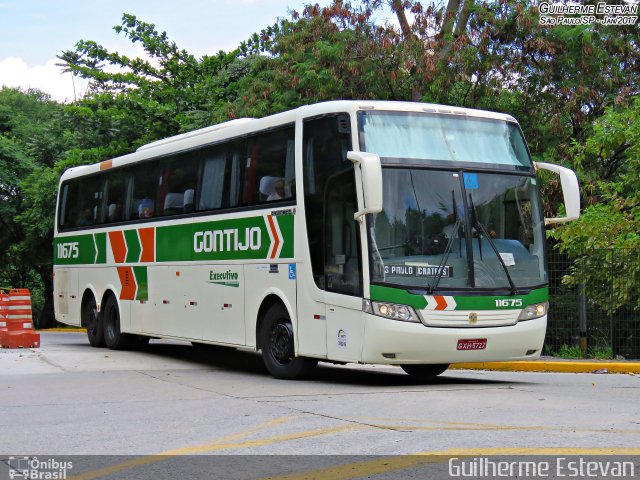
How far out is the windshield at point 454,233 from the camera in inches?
480

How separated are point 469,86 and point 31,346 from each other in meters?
12.0

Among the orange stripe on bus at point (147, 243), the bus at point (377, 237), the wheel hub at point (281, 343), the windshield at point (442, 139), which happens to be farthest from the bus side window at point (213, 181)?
the windshield at point (442, 139)

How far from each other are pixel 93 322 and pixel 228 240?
22.5ft

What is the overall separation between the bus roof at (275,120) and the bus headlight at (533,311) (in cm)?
261

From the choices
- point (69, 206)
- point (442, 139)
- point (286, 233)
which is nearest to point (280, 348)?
point (286, 233)

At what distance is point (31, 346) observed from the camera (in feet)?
66.0

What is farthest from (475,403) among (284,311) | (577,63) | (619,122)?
(577,63)

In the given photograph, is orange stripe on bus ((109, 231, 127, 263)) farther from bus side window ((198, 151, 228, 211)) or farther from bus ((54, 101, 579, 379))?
bus ((54, 101, 579, 379))

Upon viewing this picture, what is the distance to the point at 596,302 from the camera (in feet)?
63.5

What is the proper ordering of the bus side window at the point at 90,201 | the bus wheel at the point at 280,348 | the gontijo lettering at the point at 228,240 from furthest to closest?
the bus side window at the point at 90,201 → the gontijo lettering at the point at 228,240 → the bus wheel at the point at 280,348

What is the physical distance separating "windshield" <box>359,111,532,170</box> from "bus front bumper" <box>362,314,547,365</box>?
2.10 metres

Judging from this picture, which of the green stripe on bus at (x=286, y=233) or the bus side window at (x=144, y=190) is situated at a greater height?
the bus side window at (x=144, y=190)

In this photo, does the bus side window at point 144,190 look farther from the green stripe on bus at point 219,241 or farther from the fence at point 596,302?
the fence at point 596,302

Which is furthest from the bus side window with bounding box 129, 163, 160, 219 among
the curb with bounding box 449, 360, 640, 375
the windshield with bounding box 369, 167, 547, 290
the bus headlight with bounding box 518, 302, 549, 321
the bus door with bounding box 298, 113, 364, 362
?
the bus headlight with bounding box 518, 302, 549, 321
